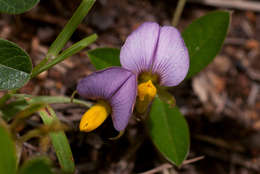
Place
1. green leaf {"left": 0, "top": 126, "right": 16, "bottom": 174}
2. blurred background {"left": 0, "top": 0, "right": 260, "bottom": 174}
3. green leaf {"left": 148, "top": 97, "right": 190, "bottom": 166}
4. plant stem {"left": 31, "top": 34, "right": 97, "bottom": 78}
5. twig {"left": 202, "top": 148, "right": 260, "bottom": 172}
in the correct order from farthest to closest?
twig {"left": 202, "top": 148, "right": 260, "bottom": 172} < blurred background {"left": 0, "top": 0, "right": 260, "bottom": 174} < green leaf {"left": 148, "top": 97, "right": 190, "bottom": 166} < plant stem {"left": 31, "top": 34, "right": 97, "bottom": 78} < green leaf {"left": 0, "top": 126, "right": 16, "bottom": 174}

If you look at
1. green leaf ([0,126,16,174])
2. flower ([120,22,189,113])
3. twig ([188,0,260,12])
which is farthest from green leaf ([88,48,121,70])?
twig ([188,0,260,12])

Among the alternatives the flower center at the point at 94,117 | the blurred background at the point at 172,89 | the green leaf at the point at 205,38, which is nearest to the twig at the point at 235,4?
the blurred background at the point at 172,89

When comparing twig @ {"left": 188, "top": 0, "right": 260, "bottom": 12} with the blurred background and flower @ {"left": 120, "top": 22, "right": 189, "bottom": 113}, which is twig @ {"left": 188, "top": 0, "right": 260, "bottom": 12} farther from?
flower @ {"left": 120, "top": 22, "right": 189, "bottom": 113}

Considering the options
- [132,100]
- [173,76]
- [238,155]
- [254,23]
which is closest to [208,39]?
[173,76]

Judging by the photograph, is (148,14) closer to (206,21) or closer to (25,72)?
(206,21)

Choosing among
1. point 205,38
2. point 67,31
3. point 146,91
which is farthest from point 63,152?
point 205,38

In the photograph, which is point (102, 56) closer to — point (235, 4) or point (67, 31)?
point (67, 31)
